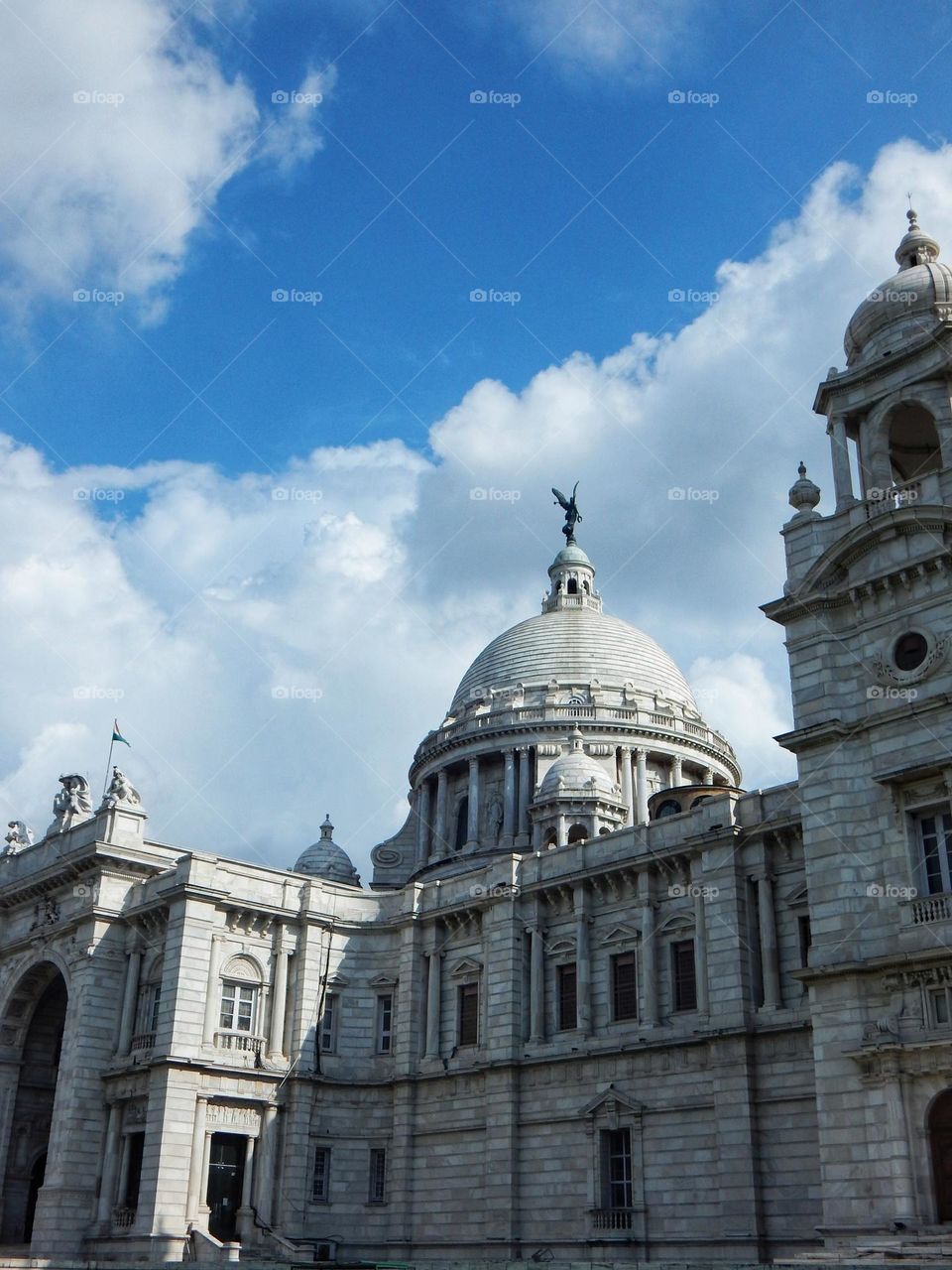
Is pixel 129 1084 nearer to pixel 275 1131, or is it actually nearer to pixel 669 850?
pixel 275 1131

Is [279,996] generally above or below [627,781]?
below

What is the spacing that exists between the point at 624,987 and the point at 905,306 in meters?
23.1

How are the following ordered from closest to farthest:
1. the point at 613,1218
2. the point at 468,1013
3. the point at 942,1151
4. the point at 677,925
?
the point at 942,1151
the point at 613,1218
the point at 677,925
the point at 468,1013

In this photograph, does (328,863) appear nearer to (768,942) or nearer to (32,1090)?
(32,1090)

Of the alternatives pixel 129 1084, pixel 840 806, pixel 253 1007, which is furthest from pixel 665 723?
pixel 840 806

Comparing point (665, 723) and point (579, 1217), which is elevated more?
point (665, 723)

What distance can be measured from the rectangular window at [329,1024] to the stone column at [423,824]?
1987 cm

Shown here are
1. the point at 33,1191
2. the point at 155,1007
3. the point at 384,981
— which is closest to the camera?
the point at 155,1007

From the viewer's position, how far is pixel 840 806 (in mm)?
29672

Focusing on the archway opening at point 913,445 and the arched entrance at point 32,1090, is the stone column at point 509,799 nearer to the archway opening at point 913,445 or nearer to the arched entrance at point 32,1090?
the arched entrance at point 32,1090

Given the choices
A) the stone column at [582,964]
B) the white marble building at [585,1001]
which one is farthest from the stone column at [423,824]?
the stone column at [582,964]

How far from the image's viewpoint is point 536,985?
149 ft

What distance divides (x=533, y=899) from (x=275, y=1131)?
12699mm

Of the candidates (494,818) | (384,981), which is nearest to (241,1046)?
(384,981)
